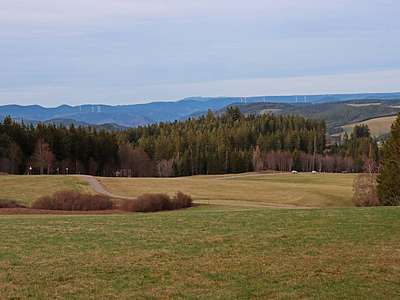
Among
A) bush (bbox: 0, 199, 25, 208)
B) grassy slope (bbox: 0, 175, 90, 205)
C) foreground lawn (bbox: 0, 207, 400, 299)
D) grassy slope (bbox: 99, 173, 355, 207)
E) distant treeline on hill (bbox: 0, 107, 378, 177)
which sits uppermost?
distant treeline on hill (bbox: 0, 107, 378, 177)

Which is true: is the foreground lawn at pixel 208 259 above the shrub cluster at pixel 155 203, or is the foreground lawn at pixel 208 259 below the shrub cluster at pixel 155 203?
above

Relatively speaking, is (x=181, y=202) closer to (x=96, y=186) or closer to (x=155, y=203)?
(x=155, y=203)

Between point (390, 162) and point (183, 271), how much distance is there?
4298 cm

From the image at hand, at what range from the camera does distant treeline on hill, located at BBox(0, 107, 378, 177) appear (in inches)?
3910

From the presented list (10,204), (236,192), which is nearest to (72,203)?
(10,204)

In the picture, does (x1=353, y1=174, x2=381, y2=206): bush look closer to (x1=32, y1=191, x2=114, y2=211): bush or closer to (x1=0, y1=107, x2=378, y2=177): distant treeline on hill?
(x1=0, y1=107, x2=378, y2=177): distant treeline on hill

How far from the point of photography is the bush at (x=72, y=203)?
4691cm

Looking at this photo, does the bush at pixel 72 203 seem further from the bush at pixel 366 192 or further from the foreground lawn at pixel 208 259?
the bush at pixel 366 192

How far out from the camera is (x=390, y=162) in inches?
2135

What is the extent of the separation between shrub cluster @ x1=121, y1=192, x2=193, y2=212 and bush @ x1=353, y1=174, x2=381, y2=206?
62.7 ft

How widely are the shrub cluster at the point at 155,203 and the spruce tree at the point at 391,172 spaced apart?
18.5 m

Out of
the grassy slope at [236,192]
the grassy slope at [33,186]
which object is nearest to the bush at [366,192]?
the grassy slope at [236,192]

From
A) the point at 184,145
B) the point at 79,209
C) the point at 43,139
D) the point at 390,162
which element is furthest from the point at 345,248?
the point at 184,145

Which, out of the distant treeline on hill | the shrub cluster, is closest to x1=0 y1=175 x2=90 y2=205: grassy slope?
the shrub cluster
